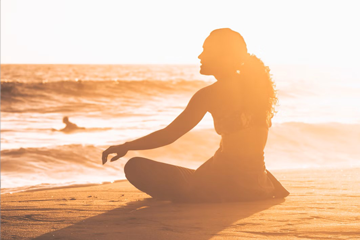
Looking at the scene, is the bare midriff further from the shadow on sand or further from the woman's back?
the shadow on sand

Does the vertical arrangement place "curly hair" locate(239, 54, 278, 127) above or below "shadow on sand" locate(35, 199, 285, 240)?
above

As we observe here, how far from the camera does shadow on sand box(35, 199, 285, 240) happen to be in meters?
3.39

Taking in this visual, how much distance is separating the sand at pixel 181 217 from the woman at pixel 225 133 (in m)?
0.15

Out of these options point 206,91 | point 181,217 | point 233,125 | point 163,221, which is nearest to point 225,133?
point 233,125

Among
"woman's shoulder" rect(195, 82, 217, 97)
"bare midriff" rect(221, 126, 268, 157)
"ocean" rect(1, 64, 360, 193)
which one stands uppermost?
"woman's shoulder" rect(195, 82, 217, 97)

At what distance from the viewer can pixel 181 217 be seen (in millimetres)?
3889

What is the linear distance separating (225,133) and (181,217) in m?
0.84

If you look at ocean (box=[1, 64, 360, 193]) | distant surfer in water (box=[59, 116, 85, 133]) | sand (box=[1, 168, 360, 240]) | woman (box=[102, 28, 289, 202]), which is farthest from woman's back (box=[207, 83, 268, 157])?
distant surfer in water (box=[59, 116, 85, 133])

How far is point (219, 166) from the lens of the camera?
440cm

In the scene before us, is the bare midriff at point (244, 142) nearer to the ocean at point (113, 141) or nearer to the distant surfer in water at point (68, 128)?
the ocean at point (113, 141)

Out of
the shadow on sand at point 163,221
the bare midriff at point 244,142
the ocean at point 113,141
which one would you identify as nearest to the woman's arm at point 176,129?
the bare midriff at point 244,142

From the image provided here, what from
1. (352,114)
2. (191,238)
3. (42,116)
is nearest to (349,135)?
(352,114)

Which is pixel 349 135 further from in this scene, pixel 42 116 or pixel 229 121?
pixel 42 116

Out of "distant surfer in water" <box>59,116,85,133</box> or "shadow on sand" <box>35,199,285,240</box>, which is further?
"distant surfer in water" <box>59,116,85,133</box>
